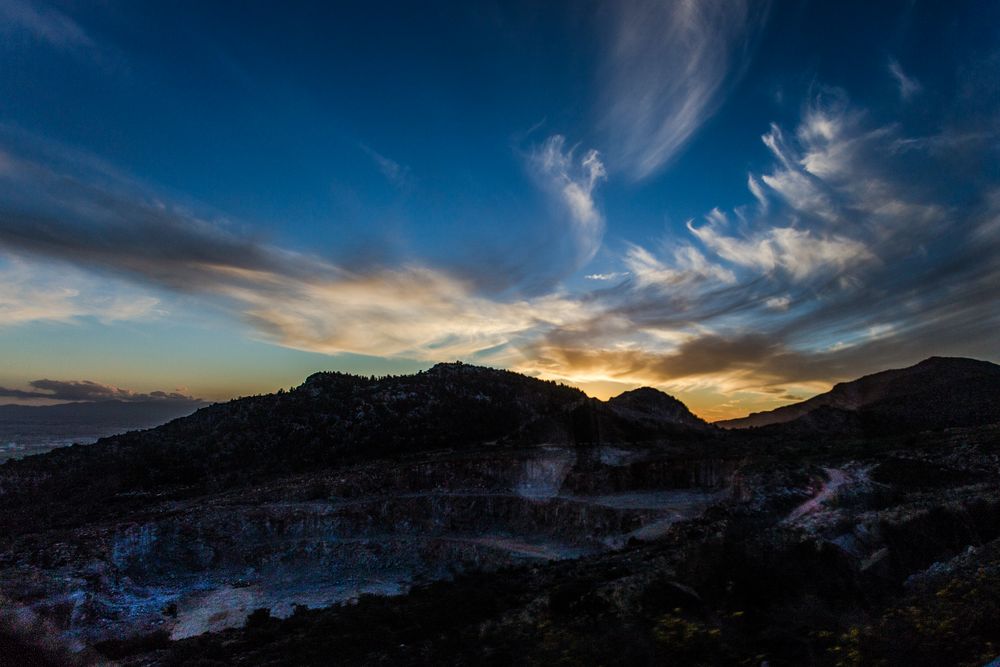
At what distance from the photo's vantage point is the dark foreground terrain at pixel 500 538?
550 inches

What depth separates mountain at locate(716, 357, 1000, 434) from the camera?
62.3 meters

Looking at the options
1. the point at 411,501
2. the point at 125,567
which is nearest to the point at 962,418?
the point at 411,501

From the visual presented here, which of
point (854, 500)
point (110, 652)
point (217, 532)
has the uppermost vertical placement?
point (854, 500)

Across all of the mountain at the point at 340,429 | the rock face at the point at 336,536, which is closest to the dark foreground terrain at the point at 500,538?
the rock face at the point at 336,536

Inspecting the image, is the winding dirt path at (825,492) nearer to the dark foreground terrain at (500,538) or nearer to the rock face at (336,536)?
the dark foreground terrain at (500,538)

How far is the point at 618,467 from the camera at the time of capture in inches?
1969

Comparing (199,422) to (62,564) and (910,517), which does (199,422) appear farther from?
(910,517)

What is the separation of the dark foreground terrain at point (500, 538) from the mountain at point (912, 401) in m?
0.48

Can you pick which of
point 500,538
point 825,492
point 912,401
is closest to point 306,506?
point 500,538

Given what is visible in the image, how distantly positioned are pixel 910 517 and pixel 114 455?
7424 centimetres

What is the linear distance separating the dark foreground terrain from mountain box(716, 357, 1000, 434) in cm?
48

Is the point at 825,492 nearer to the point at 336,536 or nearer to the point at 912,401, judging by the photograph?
the point at 336,536

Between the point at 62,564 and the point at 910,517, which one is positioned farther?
the point at 62,564

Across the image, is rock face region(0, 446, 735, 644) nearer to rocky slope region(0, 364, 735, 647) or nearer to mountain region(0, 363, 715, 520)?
rocky slope region(0, 364, 735, 647)
